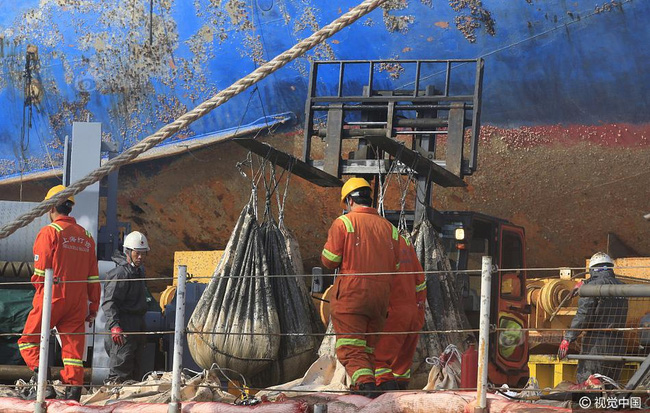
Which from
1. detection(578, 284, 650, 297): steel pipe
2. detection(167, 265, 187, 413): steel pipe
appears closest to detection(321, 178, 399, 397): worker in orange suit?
detection(167, 265, 187, 413): steel pipe

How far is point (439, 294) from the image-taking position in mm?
7598

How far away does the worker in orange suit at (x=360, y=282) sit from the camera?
6.07 metres

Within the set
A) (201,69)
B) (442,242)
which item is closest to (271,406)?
(442,242)

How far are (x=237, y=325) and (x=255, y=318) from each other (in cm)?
14

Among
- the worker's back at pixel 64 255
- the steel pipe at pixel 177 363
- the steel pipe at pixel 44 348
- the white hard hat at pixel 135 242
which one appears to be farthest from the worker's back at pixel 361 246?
the white hard hat at pixel 135 242

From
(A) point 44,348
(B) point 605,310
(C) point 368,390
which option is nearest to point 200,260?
(B) point 605,310

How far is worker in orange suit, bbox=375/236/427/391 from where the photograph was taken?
6289 millimetres

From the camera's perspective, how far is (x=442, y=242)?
327 inches

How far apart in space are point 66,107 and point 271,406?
24.6 feet

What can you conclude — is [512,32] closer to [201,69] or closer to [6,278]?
[201,69]

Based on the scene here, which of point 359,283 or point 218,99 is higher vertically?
point 218,99

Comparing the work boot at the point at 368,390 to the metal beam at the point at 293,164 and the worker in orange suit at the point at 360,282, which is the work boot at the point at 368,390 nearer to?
the worker in orange suit at the point at 360,282

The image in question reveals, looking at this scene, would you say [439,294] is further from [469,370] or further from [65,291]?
[65,291]

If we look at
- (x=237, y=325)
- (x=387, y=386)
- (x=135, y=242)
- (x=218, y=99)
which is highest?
(x=218, y=99)
